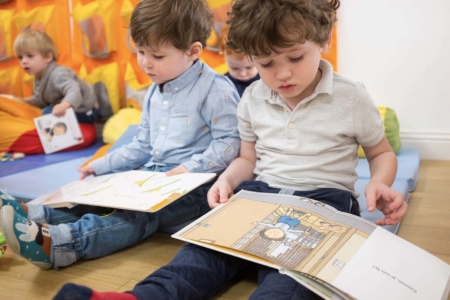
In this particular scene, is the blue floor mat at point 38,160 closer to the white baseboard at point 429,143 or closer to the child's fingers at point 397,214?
the white baseboard at point 429,143

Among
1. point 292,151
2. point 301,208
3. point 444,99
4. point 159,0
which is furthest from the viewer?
point 444,99

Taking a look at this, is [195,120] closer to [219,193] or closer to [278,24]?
[219,193]

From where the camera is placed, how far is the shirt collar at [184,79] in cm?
133

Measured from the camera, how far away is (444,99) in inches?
76.1

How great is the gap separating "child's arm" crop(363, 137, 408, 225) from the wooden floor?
25 cm

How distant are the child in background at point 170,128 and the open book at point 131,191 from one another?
44 mm

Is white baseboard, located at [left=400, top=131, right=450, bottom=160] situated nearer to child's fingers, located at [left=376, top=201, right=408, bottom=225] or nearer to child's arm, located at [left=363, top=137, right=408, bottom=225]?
child's arm, located at [left=363, top=137, right=408, bottom=225]

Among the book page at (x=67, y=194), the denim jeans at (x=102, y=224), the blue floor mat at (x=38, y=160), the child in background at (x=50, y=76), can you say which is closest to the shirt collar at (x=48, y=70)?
the child in background at (x=50, y=76)

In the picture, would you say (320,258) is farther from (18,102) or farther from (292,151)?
(18,102)

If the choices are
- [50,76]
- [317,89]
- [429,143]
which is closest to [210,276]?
[317,89]

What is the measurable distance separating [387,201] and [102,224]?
0.63 metres

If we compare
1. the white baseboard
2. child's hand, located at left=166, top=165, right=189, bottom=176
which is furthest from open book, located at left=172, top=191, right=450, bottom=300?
the white baseboard

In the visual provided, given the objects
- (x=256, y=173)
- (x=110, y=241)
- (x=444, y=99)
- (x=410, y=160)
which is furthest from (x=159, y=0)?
(x=444, y=99)

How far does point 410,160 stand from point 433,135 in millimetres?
299
